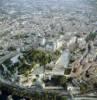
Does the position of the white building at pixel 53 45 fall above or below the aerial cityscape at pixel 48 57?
above

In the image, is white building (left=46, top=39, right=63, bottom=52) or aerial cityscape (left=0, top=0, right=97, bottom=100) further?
white building (left=46, top=39, right=63, bottom=52)

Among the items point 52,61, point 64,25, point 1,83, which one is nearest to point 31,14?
point 64,25

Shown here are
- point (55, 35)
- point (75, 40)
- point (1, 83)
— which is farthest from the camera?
point (55, 35)

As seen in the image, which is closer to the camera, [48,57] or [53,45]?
[48,57]

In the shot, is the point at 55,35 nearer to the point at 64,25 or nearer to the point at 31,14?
the point at 64,25

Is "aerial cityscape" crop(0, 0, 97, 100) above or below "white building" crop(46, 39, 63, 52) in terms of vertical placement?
below

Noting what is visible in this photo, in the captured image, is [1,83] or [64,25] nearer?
[1,83]

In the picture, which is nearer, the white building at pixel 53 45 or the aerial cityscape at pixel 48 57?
the aerial cityscape at pixel 48 57

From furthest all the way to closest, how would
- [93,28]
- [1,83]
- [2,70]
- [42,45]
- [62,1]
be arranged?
[62,1] < [93,28] < [42,45] < [2,70] < [1,83]
